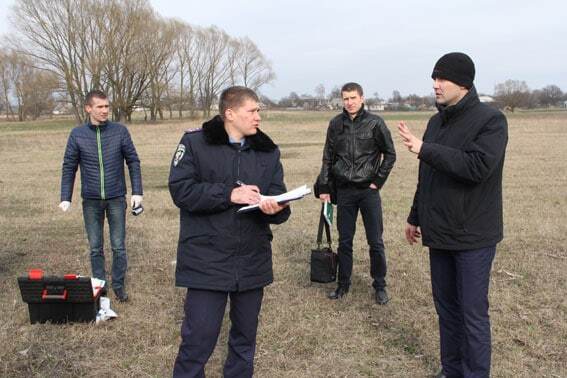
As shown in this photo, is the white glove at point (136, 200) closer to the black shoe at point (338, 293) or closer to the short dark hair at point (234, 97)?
the black shoe at point (338, 293)

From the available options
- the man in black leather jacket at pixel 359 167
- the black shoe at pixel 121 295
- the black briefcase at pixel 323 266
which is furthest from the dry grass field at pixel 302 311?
the man in black leather jacket at pixel 359 167

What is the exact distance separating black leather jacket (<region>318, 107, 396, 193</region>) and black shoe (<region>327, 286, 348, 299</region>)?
115 cm

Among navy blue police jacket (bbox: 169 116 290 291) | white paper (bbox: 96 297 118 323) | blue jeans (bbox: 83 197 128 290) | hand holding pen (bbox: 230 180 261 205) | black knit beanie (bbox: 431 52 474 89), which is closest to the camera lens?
hand holding pen (bbox: 230 180 261 205)

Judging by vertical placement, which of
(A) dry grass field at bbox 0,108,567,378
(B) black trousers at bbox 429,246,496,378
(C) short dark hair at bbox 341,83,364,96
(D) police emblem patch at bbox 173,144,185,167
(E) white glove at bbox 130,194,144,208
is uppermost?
(C) short dark hair at bbox 341,83,364,96

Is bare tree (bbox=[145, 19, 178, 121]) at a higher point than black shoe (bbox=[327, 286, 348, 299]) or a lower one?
higher

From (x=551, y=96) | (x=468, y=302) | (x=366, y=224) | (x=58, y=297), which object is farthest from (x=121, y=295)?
(x=551, y=96)

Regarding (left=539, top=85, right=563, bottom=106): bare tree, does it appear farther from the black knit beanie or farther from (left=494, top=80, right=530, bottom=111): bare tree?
the black knit beanie

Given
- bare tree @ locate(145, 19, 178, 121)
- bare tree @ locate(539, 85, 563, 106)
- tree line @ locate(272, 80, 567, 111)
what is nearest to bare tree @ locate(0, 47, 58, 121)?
bare tree @ locate(145, 19, 178, 121)

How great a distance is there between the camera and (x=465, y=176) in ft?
10.9

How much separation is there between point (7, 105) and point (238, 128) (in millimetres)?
80876

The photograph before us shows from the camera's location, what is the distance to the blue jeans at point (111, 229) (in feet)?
17.8

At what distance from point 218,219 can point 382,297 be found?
291 centimetres

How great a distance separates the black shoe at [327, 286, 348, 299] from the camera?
5723 millimetres

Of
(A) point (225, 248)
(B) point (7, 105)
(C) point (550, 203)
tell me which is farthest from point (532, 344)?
(B) point (7, 105)
